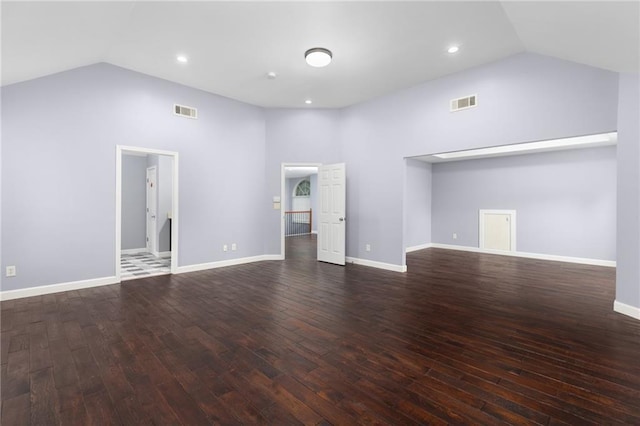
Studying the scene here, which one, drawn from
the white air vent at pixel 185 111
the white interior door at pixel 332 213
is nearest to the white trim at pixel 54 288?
the white air vent at pixel 185 111

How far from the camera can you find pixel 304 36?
3.59 metres

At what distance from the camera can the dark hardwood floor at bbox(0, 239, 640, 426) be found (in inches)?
69.2

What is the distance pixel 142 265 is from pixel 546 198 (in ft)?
29.1

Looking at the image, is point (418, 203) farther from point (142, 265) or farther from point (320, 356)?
point (142, 265)

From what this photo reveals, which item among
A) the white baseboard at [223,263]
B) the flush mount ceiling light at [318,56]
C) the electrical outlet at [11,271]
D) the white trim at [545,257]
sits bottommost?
the white baseboard at [223,263]

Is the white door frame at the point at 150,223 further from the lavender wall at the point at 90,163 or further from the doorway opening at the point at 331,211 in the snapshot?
the doorway opening at the point at 331,211

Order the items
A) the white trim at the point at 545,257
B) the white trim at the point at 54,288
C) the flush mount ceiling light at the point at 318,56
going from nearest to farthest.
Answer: the white trim at the point at 54,288 < the flush mount ceiling light at the point at 318,56 < the white trim at the point at 545,257

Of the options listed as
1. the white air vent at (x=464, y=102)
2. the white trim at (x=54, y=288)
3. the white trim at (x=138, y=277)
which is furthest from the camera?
the white trim at (x=138, y=277)

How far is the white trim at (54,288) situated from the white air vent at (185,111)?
2.99 m

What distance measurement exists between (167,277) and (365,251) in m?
3.74

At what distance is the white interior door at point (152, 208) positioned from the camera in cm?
678

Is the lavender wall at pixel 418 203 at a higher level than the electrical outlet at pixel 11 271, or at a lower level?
higher

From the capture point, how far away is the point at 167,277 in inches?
194

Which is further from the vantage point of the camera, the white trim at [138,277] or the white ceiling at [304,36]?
the white trim at [138,277]
